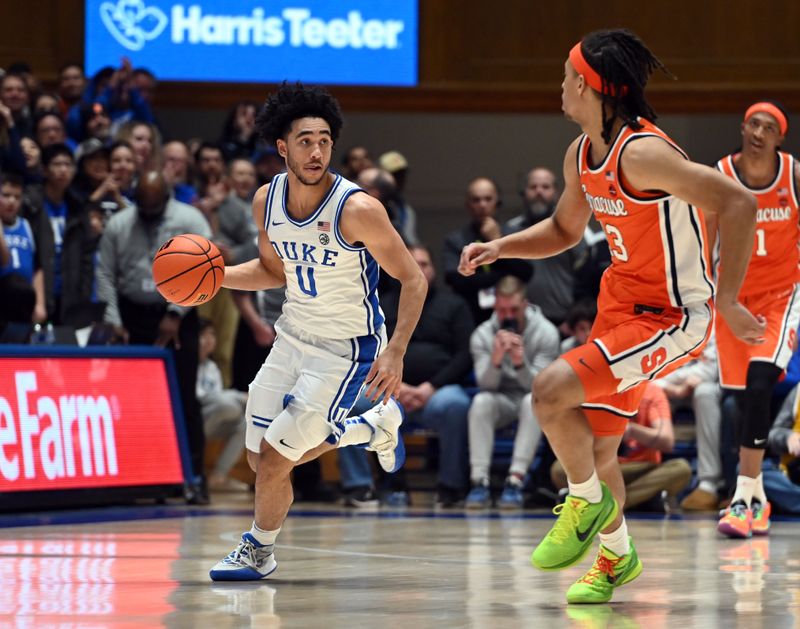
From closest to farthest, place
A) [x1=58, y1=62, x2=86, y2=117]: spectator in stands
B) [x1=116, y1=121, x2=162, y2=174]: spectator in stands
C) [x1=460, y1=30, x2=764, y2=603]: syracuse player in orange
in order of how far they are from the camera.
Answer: [x1=460, y1=30, x2=764, y2=603]: syracuse player in orange
[x1=116, y1=121, x2=162, y2=174]: spectator in stands
[x1=58, y1=62, x2=86, y2=117]: spectator in stands

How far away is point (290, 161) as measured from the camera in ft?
17.6

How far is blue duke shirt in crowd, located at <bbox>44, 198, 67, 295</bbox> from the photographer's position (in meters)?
9.74

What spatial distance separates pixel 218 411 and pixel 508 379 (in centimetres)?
211

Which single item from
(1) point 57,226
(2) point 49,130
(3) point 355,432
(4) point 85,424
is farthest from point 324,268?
(2) point 49,130

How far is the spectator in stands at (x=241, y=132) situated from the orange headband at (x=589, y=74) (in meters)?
7.23

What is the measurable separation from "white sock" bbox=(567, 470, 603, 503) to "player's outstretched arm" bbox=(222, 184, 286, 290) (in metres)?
1.55

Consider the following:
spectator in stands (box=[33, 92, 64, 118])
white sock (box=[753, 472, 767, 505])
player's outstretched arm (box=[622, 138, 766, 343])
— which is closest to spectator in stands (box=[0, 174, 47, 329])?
spectator in stands (box=[33, 92, 64, 118])

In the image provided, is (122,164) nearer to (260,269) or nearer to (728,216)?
(260,269)

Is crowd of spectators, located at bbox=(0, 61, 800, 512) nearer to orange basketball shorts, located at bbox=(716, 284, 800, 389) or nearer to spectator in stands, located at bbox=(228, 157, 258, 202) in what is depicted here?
spectator in stands, located at bbox=(228, 157, 258, 202)

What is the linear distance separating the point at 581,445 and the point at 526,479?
4808 millimetres

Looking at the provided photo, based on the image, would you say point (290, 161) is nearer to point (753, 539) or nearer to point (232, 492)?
point (753, 539)

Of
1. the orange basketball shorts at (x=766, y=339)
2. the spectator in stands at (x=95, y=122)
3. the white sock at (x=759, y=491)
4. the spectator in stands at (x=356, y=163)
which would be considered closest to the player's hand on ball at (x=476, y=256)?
the orange basketball shorts at (x=766, y=339)

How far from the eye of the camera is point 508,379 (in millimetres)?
9547

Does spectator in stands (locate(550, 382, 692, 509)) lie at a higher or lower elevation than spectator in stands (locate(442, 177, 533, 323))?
lower
